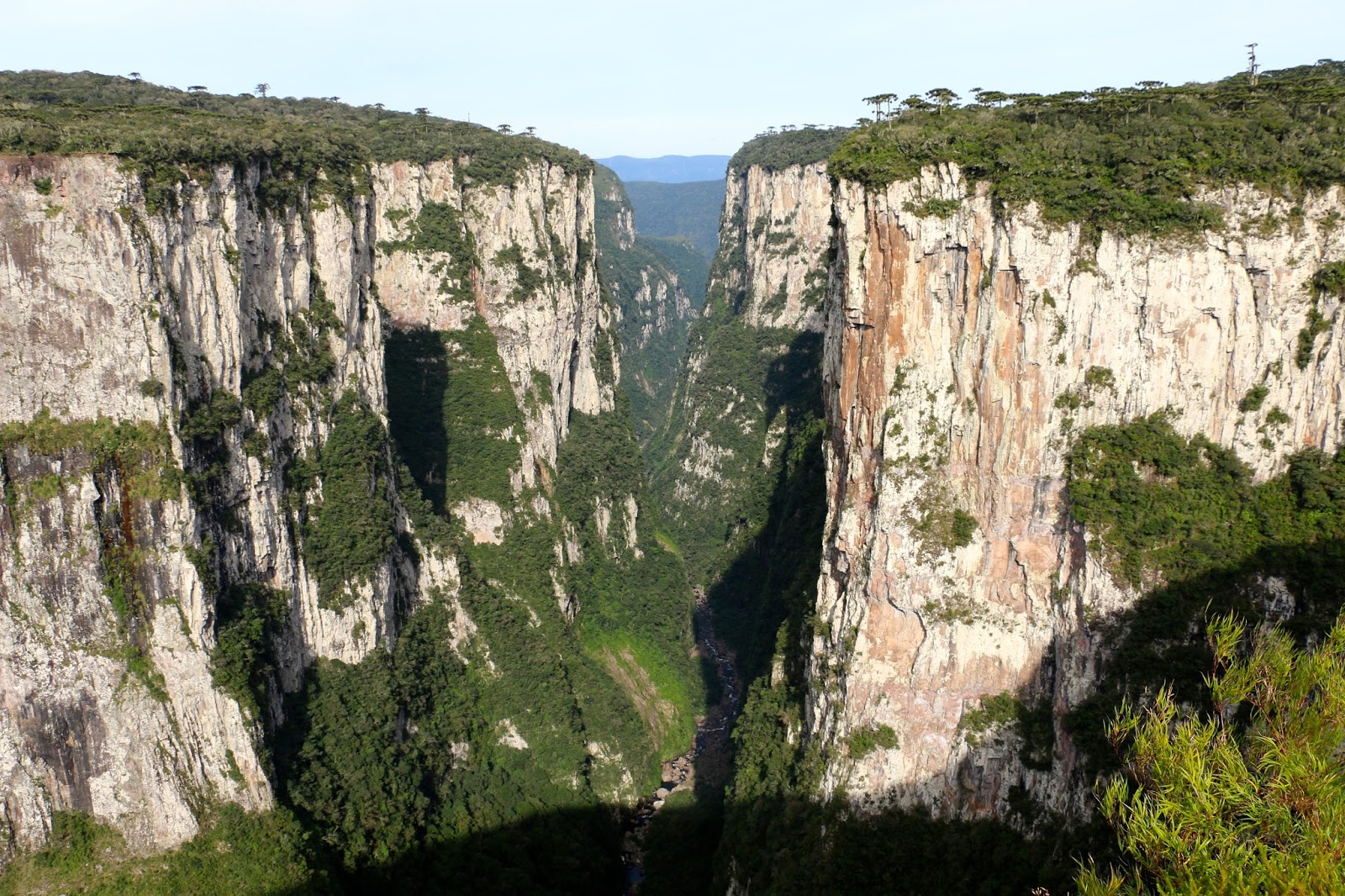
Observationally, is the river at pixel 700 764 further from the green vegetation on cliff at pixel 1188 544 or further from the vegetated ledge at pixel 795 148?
the vegetated ledge at pixel 795 148

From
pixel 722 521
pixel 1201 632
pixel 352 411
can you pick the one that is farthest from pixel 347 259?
pixel 722 521

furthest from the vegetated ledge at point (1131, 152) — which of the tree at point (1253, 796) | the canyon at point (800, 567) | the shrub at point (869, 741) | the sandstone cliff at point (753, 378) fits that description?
the sandstone cliff at point (753, 378)

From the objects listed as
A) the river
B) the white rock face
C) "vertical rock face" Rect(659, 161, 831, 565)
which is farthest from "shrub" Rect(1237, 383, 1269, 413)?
the white rock face

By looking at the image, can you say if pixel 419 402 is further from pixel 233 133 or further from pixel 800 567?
pixel 800 567

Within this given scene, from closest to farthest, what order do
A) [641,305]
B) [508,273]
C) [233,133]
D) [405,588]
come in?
1. [233,133]
2. [405,588]
3. [508,273]
4. [641,305]

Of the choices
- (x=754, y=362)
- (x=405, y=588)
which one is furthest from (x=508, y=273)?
(x=754, y=362)
